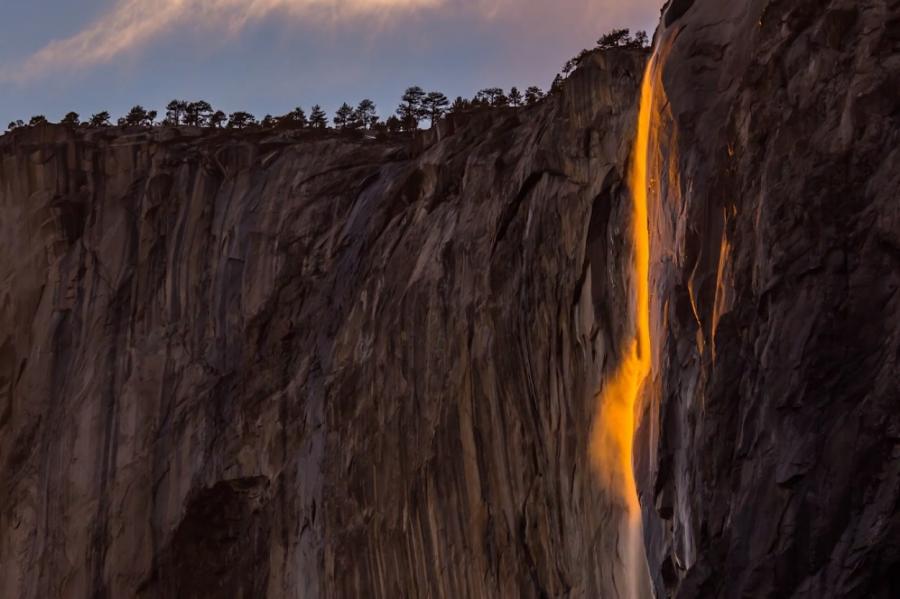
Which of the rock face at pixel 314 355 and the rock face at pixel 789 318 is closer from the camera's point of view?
the rock face at pixel 789 318

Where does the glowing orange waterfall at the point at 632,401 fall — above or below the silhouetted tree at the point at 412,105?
below

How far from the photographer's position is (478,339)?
35.0 meters

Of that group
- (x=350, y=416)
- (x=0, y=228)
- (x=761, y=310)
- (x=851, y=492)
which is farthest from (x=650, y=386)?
(x=0, y=228)

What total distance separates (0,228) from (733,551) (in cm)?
3772

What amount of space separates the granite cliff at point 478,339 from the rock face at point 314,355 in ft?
0.33

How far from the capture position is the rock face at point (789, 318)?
59.3ft

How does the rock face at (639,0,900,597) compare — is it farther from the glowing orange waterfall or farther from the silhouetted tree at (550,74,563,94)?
the silhouetted tree at (550,74,563,94)

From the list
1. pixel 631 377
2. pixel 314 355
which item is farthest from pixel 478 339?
pixel 314 355

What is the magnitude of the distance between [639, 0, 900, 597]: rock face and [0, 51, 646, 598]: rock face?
8.16m

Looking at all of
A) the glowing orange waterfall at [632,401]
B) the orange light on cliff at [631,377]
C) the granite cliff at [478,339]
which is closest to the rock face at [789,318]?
the granite cliff at [478,339]

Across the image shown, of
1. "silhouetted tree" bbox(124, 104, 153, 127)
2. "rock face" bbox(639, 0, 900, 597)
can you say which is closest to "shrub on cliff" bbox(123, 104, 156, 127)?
"silhouetted tree" bbox(124, 104, 153, 127)

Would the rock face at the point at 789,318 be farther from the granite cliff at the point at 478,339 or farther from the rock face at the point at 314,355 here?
the rock face at the point at 314,355

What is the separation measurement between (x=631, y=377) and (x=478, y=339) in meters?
6.06

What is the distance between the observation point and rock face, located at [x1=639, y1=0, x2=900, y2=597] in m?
18.1
